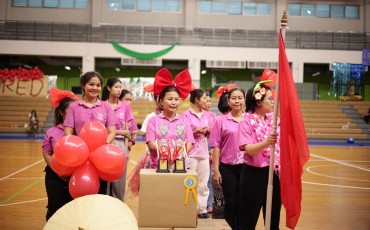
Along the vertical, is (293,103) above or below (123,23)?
below

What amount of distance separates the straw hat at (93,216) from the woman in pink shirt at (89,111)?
2.72 ft

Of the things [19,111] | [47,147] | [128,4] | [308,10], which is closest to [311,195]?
[47,147]

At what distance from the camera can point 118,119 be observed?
447 cm

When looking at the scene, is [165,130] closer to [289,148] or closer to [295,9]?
[289,148]

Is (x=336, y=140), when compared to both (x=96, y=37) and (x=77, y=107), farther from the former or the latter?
(x=77, y=107)

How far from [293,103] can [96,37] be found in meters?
20.1

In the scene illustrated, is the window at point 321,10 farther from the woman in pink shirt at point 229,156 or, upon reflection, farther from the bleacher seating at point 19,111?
the woman in pink shirt at point 229,156

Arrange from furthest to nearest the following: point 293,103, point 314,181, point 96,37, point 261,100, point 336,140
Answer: point 96,37
point 336,140
point 314,181
point 261,100
point 293,103

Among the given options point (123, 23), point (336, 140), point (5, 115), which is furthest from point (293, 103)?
point (123, 23)

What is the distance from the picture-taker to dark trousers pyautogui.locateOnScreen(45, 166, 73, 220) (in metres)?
3.20

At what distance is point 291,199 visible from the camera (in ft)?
8.47

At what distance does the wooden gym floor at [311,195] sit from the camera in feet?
14.3

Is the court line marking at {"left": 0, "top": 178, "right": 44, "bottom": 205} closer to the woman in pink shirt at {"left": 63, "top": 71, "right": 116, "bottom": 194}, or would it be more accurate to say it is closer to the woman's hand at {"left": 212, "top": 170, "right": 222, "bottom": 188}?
the woman in pink shirt at {"left": 63, "top": 71, "right": 116, "bottom": 194}

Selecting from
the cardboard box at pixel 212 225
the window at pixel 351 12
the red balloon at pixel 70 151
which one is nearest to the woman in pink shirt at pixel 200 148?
the cardboard box at pixel 212 225
